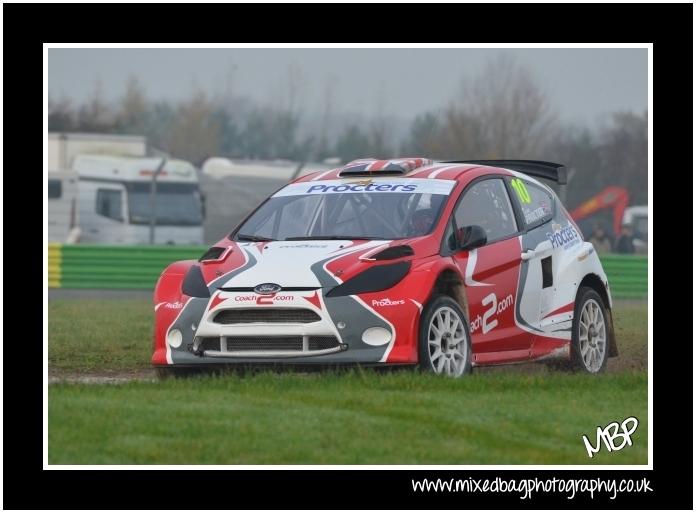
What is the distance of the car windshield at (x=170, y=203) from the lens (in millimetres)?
38000

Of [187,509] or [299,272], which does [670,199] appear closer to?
[299,272]

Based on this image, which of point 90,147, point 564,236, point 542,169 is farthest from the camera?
point 90,147

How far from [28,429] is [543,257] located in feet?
16.3

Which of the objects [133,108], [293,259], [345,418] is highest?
[133,108]

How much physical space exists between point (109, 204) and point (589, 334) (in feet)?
86.2

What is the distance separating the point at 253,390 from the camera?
979cm

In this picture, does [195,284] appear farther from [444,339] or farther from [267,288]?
[444,339]

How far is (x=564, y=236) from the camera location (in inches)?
505

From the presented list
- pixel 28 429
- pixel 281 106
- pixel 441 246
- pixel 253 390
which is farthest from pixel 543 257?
pixel 281 106

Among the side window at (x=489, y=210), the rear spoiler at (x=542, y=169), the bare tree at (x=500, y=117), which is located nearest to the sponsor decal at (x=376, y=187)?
the side window at (x=489, y=210)

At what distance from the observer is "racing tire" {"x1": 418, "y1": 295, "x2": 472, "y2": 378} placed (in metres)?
10.6

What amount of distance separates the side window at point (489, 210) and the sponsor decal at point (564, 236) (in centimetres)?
49

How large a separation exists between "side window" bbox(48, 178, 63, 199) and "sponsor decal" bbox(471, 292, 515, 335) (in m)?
27.7

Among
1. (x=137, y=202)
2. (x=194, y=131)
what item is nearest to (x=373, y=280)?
(x=137, y=202)
